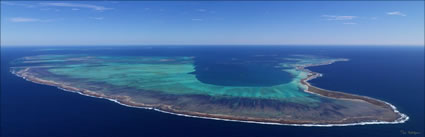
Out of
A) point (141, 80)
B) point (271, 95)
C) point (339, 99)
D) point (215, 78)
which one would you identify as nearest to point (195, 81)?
point (215, 78)

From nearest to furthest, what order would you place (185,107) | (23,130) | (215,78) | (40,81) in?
(23,130) < (185,107) < (40,81) < (215,78)

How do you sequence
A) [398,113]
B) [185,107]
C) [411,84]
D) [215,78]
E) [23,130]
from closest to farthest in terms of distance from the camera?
[23,130] < [398,113] < [185,107] < [411,84] < [215,78]

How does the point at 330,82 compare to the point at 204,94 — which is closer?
the point at 204,94

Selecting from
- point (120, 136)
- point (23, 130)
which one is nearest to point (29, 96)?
point (23, 130)

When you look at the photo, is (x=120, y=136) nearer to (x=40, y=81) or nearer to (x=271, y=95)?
(x=271, y=95)

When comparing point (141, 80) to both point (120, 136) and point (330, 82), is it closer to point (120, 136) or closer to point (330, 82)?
point (120, 136)

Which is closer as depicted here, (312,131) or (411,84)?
(312,131)

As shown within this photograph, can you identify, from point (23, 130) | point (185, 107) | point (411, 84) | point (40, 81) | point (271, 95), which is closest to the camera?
point (23, 130)

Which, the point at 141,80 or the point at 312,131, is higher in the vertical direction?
the point at 141,80

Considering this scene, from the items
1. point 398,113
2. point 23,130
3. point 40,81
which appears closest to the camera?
point 23,130
